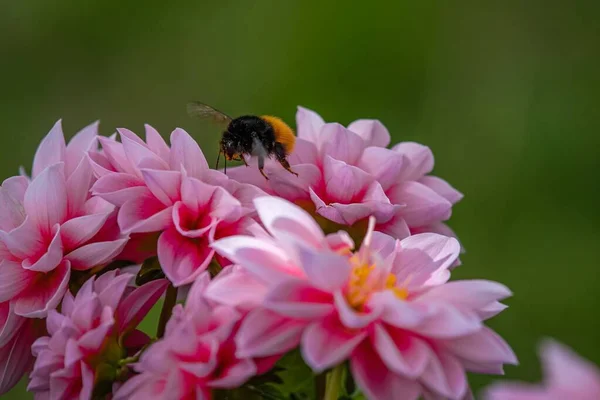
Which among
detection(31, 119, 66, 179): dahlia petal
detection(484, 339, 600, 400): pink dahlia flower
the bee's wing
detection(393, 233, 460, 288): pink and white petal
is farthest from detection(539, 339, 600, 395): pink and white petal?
the bee's wing

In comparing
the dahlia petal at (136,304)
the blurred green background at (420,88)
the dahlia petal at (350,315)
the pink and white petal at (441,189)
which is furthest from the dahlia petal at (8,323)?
the blurred green background at (420,88)

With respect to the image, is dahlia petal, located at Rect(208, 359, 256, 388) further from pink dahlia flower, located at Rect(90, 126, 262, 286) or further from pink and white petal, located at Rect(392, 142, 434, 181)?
pink and white petal, located at Rect(392, 142, 434, 181)

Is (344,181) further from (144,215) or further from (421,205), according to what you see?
(144,215)

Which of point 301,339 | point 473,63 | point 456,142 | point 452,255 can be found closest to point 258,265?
point 301,339

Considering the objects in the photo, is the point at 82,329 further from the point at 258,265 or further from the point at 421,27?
the point at 421,27

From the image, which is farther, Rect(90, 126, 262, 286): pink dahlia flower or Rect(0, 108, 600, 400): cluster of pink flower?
Rect(90, 126, 262, 286): pink dahlia flower

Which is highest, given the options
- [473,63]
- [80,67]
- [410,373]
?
[410,373]
